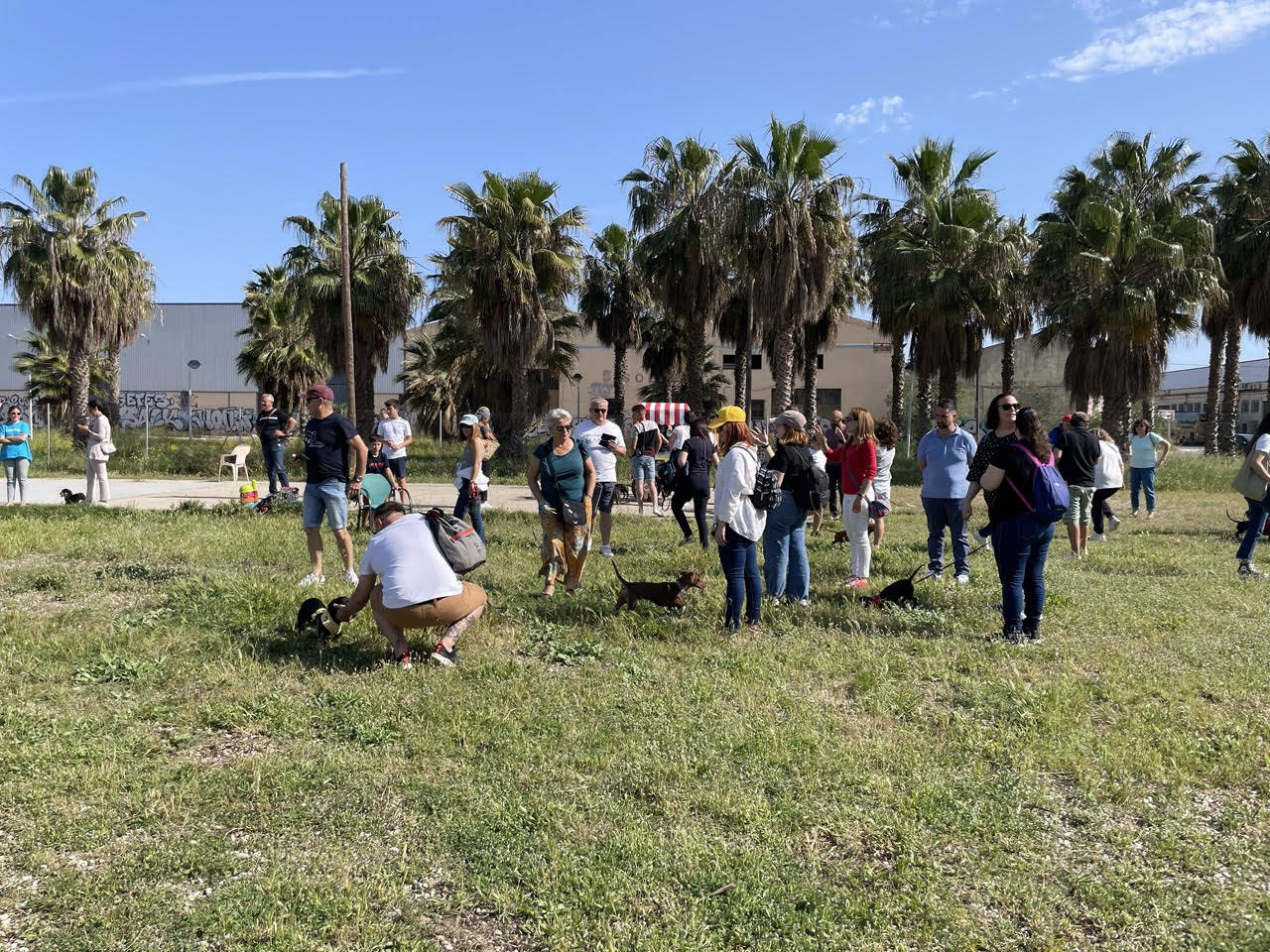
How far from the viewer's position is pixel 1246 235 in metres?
28.0

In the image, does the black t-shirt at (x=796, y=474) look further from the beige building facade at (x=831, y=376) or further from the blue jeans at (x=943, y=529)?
the beige building facade at (x=831, y=376)

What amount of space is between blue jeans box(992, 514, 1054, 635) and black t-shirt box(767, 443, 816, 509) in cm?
130

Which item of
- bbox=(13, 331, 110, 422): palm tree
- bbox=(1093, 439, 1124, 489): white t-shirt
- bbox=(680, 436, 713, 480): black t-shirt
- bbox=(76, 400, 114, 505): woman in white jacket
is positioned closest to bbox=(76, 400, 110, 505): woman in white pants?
bbox=(76, 400, 114, 505): woman in white jacket

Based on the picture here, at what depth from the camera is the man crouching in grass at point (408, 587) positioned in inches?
211

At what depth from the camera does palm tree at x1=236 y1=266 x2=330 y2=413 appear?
35188 mm

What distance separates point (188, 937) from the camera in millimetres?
2818

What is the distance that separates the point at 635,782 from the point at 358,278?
23.3 m

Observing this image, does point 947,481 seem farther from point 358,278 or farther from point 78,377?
point 78,377

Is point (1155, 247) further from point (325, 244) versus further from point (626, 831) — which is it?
point (626, 831)

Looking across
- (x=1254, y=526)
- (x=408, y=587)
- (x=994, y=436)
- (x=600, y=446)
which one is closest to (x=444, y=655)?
(x=408, y=587)

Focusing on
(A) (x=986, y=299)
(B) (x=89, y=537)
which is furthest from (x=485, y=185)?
(B) (x=89, y=537)

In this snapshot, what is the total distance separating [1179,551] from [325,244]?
73.5 feet

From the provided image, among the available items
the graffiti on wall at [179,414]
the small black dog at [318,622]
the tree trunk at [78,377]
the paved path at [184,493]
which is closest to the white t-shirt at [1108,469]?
the paved path at [184,493]

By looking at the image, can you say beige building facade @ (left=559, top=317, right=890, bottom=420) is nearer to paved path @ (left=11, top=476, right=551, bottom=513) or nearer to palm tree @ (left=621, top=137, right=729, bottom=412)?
palm tree @ (left=621, top=137, right=729, bottom=412)
